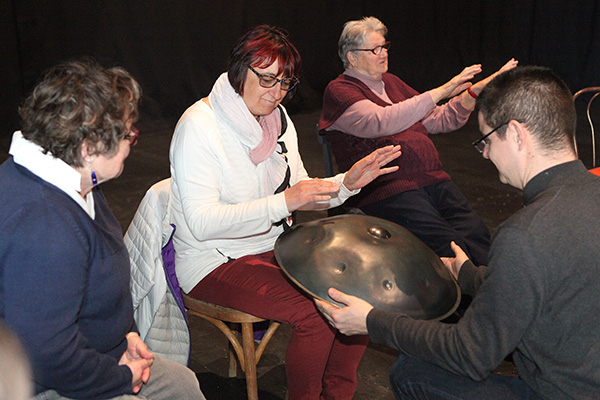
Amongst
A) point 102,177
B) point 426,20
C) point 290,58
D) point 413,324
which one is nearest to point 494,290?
point 413,324

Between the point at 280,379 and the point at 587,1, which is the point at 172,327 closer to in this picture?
the point at 280,379

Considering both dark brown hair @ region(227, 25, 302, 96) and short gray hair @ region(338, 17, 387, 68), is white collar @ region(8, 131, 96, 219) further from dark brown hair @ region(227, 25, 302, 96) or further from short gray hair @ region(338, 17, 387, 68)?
short gray hair @ region(338, 17, 387, 68)

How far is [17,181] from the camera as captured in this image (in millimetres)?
1174

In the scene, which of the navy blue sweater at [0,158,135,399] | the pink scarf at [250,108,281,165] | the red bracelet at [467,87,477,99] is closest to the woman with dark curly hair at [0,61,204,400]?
the navy blue sweater at [0,158,135,399]

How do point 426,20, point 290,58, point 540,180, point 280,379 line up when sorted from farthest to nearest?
1. point 426,20
2. point 280,379
3. point 290,58
4. point 540,180

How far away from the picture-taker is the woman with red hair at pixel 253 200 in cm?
173

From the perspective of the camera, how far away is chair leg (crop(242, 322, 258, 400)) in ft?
5.92

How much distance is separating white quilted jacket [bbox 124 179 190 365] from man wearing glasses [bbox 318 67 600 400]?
1.99 feet

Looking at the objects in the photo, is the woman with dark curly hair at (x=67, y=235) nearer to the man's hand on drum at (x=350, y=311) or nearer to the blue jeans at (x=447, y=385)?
the man's hand on drum at (x=350, y=311)

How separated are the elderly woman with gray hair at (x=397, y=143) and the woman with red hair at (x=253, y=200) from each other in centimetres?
50

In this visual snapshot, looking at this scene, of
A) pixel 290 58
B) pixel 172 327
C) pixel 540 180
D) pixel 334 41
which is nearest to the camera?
pixel 540 180

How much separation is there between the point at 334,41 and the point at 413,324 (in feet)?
20.5

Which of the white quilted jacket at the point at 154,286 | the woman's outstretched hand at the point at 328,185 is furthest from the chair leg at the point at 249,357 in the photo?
the woman's outstretched hand at the point at 328,185

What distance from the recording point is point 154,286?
174cm
